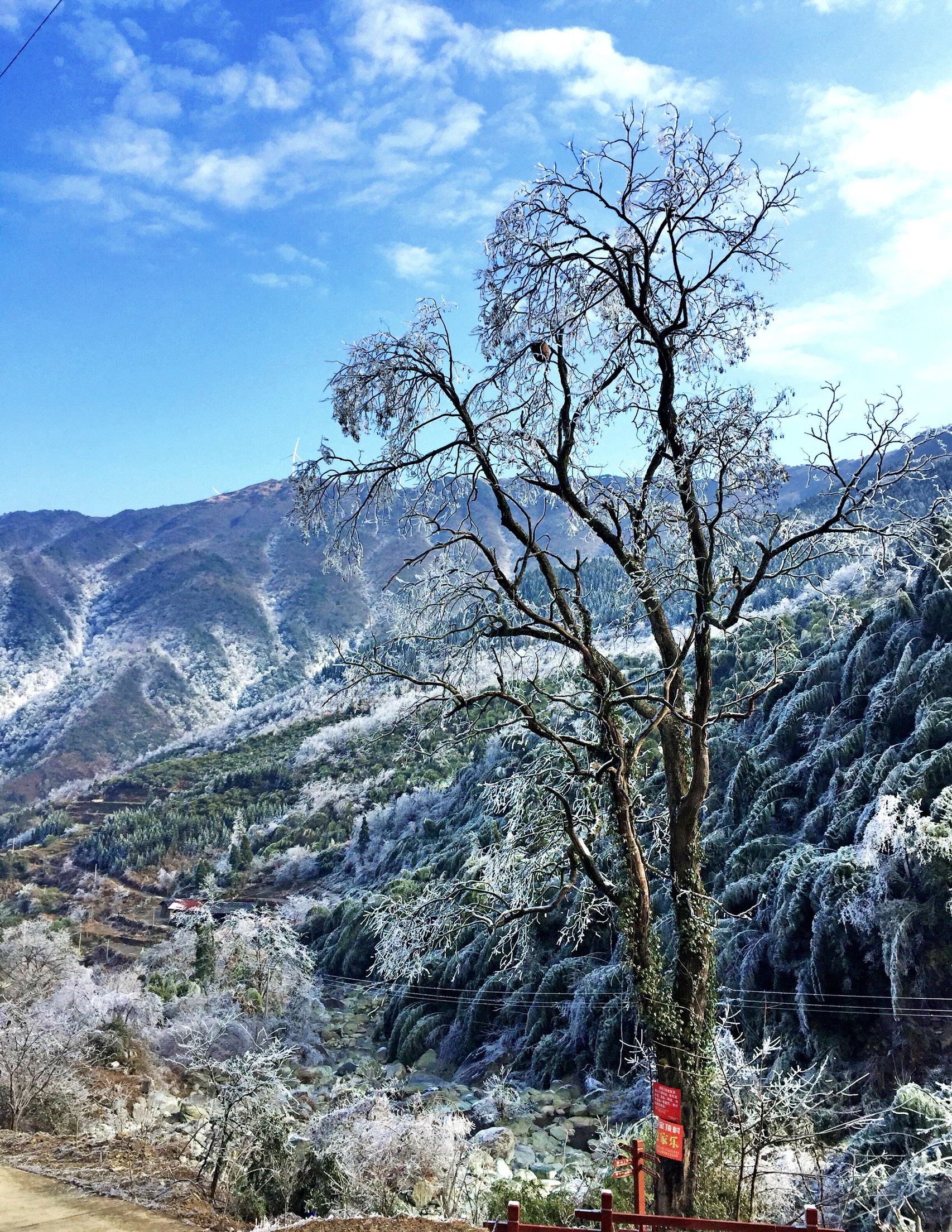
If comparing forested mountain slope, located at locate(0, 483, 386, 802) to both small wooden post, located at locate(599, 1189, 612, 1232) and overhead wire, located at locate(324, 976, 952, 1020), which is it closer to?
overhead wire, located at locate(324, 976, 952, 1020)

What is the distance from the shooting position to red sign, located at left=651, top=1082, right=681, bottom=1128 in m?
4.53

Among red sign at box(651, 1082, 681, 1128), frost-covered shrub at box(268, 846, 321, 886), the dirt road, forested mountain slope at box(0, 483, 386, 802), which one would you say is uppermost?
forested mountain slope at box(0, 483, 386, 802)

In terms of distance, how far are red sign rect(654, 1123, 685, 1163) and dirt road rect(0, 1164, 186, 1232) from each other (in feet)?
8.49

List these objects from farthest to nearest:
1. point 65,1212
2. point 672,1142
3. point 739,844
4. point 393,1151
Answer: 1. point 739,844
2. point 393,1151
3. point 65,1212
4. point 672,1142

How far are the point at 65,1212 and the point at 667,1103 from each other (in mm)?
3401

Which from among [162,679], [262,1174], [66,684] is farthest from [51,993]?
[66,684]

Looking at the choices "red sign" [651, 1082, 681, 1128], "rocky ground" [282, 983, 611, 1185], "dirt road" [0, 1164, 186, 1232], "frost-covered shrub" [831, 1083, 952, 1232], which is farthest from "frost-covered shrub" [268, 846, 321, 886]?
"red sign" [651, 1082, 681, 1128]

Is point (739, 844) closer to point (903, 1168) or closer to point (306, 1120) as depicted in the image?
point (306, 1120)

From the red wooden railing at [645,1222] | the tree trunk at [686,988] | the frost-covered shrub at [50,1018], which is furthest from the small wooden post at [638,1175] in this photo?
the frost-covered shrub at [50,1018]

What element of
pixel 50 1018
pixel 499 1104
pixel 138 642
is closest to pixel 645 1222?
pixel 50 1018

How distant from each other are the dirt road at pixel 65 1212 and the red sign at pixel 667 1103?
103 inches

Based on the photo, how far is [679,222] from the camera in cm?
514

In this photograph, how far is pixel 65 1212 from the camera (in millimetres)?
4641

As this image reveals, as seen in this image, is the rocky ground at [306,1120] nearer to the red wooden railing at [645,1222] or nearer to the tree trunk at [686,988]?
the red wooden railing at [645,1222]
